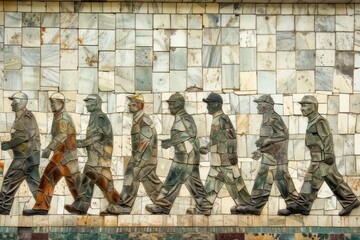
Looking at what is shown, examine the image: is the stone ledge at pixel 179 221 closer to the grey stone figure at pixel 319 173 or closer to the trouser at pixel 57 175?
the grey stone figure at pixel 319 173

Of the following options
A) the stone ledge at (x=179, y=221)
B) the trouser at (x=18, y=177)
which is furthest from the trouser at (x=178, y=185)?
the trouser at (x=18, y=177)

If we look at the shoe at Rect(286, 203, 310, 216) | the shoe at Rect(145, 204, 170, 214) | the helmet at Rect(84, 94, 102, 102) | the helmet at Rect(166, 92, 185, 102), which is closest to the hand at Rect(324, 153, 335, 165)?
the shoe at Rect(286, 203, 310, 216)

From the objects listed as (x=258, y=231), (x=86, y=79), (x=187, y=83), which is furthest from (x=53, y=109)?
(x=258, y=231)

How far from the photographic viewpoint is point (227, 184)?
21.9 meters

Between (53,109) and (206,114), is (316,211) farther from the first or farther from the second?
(53,109)

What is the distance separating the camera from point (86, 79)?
22.1 meters

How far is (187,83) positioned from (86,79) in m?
1.54

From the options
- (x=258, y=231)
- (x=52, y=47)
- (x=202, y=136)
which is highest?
(x=52, y=47)

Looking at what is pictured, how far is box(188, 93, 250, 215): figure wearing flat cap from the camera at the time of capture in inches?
863

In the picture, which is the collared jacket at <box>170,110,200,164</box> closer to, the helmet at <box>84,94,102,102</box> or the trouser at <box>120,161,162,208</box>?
the trouser at <box>120,161,162,208</box>

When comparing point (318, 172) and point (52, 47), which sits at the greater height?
point (52, 47)

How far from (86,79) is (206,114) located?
6.25 feet

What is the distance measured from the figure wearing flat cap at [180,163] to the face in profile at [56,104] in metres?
1.65

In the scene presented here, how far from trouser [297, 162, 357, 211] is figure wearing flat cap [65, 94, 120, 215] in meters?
2.86
